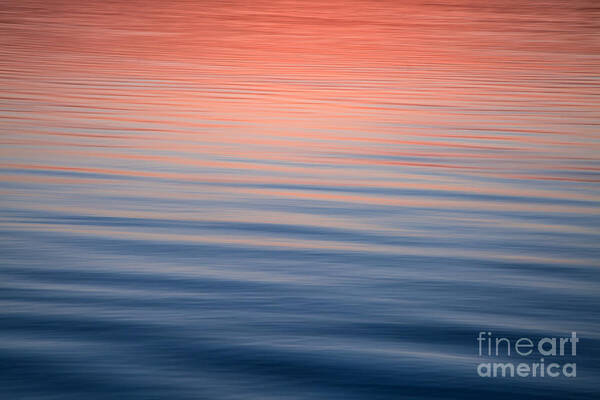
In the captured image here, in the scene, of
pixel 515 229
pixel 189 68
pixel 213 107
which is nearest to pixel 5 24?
pixel 189 68

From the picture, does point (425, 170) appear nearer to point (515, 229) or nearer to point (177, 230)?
point (515, 229)

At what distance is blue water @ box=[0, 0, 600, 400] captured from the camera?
2.06 m

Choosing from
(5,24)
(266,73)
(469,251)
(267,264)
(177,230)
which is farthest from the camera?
(5,24)

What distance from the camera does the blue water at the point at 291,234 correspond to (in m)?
2.06

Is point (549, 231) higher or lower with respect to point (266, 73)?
lower

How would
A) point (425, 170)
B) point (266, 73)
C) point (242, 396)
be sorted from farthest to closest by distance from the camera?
point (266, 73), point (425, 170), point (242, 396)

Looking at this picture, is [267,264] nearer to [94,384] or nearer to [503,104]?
[94,384]

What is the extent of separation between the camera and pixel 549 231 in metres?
3.30

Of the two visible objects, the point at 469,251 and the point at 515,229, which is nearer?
the point at 469,251

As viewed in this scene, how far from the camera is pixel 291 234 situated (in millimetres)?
3240

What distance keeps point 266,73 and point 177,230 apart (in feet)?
17.9

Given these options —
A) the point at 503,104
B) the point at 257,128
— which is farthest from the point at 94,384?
the point at 503,104

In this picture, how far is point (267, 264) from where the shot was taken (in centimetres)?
285

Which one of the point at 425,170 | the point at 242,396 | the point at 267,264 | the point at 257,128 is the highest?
the point at 257,128
